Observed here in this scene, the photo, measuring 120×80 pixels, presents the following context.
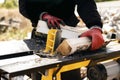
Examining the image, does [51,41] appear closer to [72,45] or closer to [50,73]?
[72,45]

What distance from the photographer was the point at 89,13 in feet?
7.63

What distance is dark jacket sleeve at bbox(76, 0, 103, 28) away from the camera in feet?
7.49

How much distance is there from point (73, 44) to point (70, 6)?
67 centimetres

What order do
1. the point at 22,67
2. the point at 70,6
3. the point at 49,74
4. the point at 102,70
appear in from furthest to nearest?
the point at 70,6 < the point at 102,70 < the point at 49,74 < the point at 22,67

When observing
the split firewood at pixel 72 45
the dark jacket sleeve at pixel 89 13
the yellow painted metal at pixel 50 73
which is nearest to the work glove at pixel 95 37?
the split firewood at pixel 72 45

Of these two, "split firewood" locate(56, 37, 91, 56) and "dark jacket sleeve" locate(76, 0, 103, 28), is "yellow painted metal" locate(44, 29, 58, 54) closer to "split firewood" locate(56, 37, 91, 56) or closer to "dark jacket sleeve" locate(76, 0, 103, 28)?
"split firewood" locate(56, 37, 91, 56)

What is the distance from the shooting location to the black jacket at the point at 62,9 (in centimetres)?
233

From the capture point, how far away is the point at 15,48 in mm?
2047

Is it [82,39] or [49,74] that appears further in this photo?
[82,39]

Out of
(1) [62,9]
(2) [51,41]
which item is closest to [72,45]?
(2) [51,41]

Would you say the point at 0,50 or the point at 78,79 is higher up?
the point at 0,50

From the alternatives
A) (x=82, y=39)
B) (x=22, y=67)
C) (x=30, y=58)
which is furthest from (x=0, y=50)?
(x=82, y=39)

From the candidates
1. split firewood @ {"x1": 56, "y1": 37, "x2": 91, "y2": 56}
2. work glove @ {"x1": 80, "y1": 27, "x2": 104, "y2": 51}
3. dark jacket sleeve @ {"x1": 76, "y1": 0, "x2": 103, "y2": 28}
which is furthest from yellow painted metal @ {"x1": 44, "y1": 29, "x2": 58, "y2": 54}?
dark jacket sleeve @ {"x1": 76, "y1": 0, "x2": 103, "y2": 28}

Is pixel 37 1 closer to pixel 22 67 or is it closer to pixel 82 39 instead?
pixel 82 39
